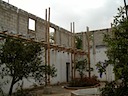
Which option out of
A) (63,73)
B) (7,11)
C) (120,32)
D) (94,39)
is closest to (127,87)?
(120,32)

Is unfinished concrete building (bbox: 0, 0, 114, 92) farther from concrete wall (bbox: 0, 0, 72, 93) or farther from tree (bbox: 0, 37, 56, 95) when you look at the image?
tree (bbox: 0, 37, 56, 95)

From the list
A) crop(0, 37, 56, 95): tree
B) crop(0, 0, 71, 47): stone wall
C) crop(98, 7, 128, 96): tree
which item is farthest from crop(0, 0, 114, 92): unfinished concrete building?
crop(98, 7, 128, 96): tree

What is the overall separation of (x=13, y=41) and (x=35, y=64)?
1.57m

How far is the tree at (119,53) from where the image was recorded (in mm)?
5852

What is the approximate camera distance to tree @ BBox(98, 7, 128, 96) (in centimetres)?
585

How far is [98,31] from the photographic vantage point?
80.1ft

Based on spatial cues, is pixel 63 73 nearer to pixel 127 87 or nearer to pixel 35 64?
pixel 35 64

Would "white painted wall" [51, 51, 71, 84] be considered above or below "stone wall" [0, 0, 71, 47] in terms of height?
below

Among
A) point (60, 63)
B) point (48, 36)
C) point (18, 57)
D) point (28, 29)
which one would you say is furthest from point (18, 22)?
point (60, 63)

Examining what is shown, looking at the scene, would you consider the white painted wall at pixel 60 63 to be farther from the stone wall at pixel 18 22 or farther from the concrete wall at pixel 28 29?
the stone wall at pixel 18 22

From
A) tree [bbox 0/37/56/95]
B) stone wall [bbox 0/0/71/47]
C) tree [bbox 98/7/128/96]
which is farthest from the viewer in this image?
stone wall [bbox 0/0/71/47]

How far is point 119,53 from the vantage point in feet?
19.7

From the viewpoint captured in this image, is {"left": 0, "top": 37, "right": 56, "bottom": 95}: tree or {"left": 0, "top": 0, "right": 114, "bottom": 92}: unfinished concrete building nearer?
{"left": 0, "top": 37, "right": 56, "bottom": 95}: tree

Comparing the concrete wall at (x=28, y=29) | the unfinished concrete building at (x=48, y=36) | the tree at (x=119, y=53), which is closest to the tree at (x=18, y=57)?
the unfinished concrete building at (x=48, y=36)
